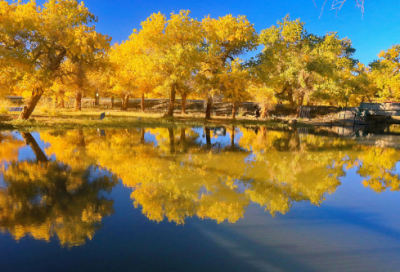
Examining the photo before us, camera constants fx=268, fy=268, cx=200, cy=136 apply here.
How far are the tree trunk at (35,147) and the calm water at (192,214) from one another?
16 centimetres

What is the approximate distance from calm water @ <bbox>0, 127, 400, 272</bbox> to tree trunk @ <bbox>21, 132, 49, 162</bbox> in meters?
0.16

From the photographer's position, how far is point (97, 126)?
21656 mm

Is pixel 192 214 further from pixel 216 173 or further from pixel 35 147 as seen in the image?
pixel 35 147

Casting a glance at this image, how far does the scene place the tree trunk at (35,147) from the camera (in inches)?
415

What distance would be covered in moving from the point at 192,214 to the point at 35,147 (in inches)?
407

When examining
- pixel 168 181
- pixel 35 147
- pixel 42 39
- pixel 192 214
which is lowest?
pixel 192 214

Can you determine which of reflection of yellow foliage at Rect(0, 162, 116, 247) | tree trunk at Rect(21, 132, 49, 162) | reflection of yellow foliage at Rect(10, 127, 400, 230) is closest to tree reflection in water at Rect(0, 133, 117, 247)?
reflection of yellow foliage at Rect(0, 162, 116, 247)

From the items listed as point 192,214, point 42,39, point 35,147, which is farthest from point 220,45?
point 192,214

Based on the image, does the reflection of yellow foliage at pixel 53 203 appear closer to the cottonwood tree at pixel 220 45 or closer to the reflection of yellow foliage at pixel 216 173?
the reflection of yellow foliage at pixel 216 173

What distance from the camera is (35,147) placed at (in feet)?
41.7

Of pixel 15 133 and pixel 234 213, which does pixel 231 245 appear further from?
pixel 15 133

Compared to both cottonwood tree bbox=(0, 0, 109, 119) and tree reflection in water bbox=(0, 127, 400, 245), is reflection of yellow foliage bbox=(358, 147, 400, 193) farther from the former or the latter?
cottonwood tree bbox=(0, 0, 109, 119)

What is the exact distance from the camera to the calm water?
420cm

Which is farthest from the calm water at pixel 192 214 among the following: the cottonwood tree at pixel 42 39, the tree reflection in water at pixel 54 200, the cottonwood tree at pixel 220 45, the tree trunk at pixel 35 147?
the cottonwood tree at pixel 220 45
